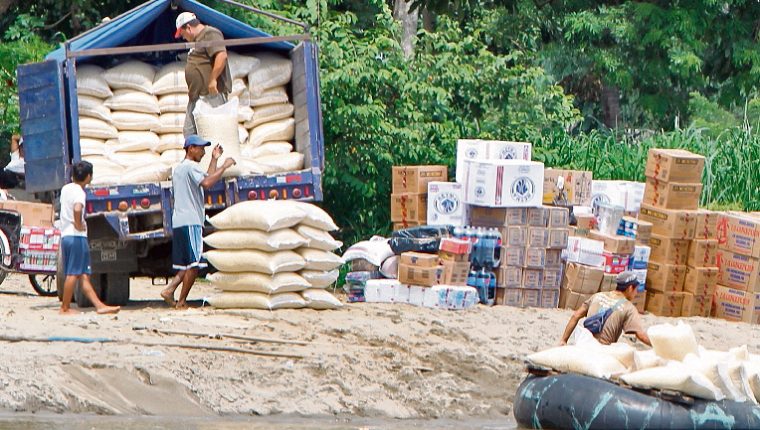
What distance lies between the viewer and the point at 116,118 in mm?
13641

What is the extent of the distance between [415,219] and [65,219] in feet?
13.0

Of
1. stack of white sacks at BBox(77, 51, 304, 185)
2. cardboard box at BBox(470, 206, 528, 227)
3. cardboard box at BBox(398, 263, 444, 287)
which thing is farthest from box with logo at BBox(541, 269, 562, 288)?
stack of white sacks at BBox(77, 51, 304, 185)

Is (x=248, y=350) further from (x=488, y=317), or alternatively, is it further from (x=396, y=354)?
(x=488, y=317)

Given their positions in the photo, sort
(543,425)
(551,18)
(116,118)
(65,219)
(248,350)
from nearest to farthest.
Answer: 1. (543,425)
2. (248,350)
3. (65,219)
4. (116,118)
5. (551,18)

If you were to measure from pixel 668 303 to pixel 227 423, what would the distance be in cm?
621

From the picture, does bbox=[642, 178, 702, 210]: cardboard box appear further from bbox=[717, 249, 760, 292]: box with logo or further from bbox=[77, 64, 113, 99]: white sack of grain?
bbox=[77, 64, 113, 99]: white sack of grain

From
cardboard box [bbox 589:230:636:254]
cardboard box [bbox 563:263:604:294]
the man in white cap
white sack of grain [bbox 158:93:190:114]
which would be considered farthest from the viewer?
cardboard box [bbox 563:263:604:294]

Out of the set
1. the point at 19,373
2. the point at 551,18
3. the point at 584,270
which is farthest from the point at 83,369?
the point at 551,18

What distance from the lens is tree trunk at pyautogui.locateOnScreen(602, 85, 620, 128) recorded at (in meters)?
26.5

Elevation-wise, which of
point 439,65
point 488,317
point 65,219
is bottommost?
point 488,317

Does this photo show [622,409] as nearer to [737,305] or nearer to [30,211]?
[737,305]

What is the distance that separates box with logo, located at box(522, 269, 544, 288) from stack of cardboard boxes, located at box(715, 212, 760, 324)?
181cm

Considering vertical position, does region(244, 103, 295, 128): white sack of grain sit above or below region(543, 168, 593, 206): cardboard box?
above

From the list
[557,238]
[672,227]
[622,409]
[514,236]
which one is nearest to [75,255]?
[514,236]
